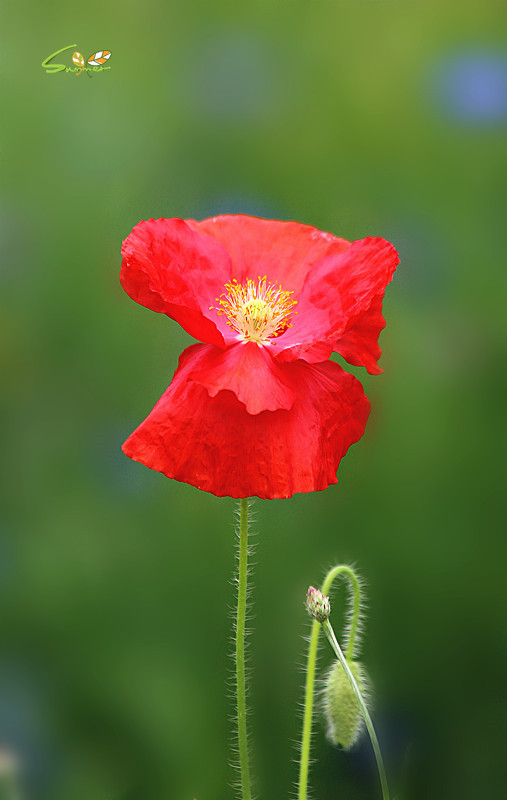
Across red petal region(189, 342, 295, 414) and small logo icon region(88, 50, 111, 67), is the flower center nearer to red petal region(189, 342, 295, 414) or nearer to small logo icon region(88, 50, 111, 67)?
red petal region(189, 342, 295, 414)

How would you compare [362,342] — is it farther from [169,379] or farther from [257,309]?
[169,379]

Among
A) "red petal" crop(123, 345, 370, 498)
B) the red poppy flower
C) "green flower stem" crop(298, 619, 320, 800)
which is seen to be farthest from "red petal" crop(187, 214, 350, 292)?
"green flower stem" crop(298, 619, 320, 800)

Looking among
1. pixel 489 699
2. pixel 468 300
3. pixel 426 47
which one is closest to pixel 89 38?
pixel 426 47

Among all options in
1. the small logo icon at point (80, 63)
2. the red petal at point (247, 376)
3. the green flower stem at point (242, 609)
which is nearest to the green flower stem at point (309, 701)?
the green flower stem at point (242, 609)

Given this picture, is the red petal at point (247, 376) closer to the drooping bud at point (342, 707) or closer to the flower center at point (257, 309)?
the flower center at point (257, 309)

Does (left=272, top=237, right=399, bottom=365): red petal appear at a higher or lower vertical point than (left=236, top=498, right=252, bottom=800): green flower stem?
higher

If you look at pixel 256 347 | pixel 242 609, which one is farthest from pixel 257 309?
pixel 242 609

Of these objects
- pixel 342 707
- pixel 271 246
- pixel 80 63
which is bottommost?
pixel 342 707
